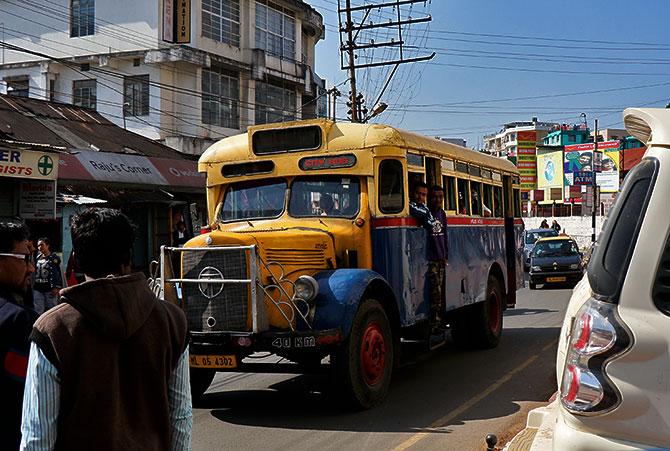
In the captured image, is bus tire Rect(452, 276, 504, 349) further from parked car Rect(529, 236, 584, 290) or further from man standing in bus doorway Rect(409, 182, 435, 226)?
parked car Rect(529, 236, 584, 290)

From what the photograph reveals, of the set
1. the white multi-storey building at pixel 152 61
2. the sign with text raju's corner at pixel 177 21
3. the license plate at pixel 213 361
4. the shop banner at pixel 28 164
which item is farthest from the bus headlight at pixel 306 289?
the sign with text raju's corner at pixel 177 21

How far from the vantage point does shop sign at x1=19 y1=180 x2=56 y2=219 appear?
19.5m

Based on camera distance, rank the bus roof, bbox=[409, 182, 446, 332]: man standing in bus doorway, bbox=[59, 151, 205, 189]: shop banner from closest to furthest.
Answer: the bus roof < bbox=[409, 182, 446, 332]: man standing in bus doorway < bbox=[59, 151, 205, 189]: shop banner

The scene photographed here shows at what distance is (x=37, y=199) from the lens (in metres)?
19.7

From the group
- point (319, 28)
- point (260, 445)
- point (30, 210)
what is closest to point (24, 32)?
point (319, 28)

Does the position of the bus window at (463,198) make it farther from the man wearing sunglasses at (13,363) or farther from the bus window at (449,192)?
the man wearing sunglasses at (13,363)

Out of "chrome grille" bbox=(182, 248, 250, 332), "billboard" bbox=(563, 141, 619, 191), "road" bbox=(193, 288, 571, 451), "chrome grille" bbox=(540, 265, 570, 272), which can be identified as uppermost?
"billboard" bbox=(563, 141, 619, 191)

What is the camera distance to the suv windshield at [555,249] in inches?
958

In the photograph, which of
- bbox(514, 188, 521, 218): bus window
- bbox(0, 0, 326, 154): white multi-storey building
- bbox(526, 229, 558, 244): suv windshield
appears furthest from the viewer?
bbox(526, 229, 558, 244): suv windshield

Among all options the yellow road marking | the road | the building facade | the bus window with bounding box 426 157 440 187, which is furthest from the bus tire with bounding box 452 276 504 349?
the building facade

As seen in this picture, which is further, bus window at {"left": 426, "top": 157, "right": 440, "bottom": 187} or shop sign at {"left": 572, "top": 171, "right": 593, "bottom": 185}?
shop sign at {"left": 572, "top": 171, "right": 593, "bottom": 185}

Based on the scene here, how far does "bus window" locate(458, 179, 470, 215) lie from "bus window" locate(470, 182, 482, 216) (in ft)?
0.90

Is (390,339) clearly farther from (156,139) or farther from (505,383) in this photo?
(156,139)

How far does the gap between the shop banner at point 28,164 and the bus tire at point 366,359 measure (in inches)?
512
